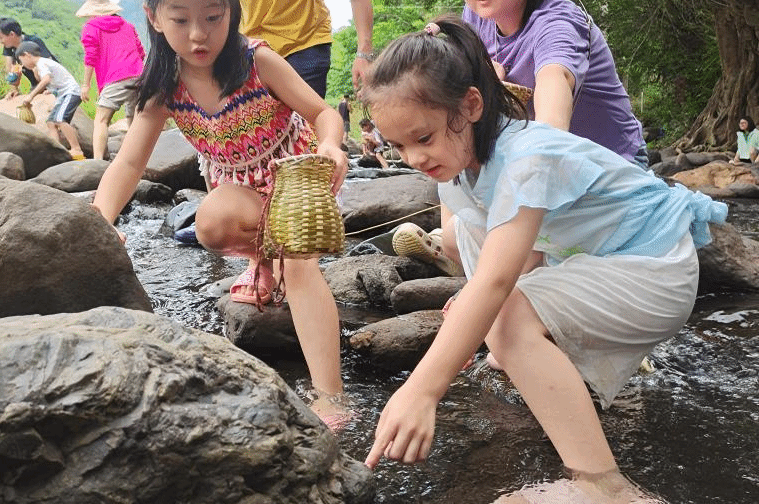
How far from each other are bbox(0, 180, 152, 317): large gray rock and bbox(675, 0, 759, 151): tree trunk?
1367cm

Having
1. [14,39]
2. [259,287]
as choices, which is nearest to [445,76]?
[259,287]

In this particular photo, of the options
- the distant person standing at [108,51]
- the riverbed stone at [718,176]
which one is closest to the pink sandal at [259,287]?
the distant person standing at [108,51]

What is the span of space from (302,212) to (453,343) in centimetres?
71

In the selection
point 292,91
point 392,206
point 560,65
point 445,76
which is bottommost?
point 392,206

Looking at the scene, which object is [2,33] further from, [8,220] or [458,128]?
[458,128]

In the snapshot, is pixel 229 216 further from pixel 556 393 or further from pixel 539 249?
pixel 556 393

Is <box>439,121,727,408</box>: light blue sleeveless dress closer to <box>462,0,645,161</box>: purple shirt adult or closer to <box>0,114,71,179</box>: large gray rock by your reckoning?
<box>462,0,645,161</box>: purple shirt adult

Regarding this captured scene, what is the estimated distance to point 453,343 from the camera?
1.69 metres

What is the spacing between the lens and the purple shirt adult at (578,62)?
111 inches

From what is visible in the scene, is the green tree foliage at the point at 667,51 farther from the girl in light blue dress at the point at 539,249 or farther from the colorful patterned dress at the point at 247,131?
the girl in light blue dress at the point at 539,249

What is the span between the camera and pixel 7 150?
869 cm

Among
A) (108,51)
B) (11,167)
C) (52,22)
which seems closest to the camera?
(11,167)

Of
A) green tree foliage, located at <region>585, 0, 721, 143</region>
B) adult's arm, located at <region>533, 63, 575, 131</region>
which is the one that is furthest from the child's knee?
green tree foliage, located at <region>585, 0, 721, 143</region>

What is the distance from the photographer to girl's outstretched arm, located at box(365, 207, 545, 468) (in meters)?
1.58
